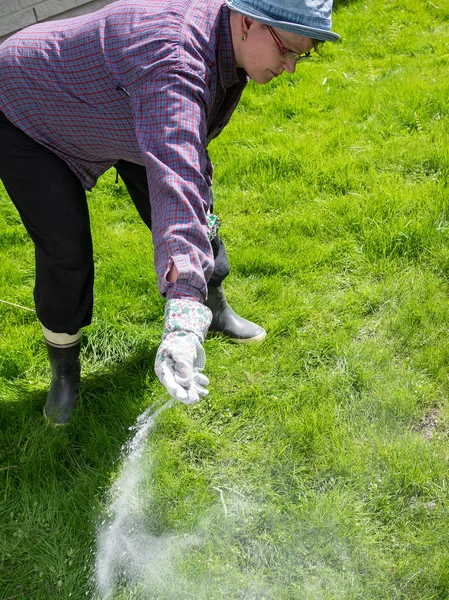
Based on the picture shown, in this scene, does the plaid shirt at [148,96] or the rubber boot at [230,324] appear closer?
the plaid shirt at [148,96]

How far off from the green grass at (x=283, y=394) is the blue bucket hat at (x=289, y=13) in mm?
1422

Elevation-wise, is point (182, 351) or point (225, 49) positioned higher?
point (225, 49)

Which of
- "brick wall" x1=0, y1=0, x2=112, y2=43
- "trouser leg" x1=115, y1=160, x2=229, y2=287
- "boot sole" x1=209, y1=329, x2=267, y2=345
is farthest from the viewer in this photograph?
"brick wall" x1=0, y1=0, x2=112, y2=43

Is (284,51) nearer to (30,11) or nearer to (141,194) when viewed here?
(141,194)

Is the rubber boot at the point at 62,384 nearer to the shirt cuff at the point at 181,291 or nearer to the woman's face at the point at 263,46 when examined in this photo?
the shirt cuff at the point at 181,291

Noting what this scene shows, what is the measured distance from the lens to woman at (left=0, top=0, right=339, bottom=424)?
1.61 metres

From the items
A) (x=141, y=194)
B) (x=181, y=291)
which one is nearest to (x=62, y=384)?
(x=141, y=194)

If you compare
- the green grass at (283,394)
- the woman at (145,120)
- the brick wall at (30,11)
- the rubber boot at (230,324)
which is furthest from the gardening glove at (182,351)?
the brick wall at (30,11)

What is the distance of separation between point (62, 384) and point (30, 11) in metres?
3.77

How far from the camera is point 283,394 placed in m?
2.62

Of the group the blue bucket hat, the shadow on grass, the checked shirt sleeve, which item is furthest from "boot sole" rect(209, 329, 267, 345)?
the blue bucket hat

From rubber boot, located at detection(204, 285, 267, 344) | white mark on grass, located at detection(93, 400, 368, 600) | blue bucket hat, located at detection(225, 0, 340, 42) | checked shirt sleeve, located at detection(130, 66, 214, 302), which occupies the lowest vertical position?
white mark on grass, located at detection(93, 400, 368, 600)

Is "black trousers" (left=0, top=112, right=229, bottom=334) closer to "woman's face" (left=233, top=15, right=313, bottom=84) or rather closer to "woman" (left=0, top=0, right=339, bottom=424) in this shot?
"woman" (left=0, top=0, right=339, bottom=424)

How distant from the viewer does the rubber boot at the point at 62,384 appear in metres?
2.56
